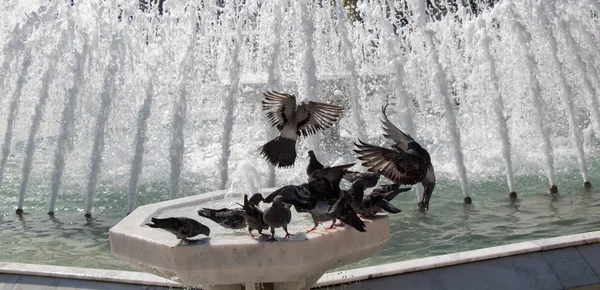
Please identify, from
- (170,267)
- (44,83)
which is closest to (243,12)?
(44,83)

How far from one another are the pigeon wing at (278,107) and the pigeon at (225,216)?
89 centimetres

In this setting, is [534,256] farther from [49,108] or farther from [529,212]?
[49,108]

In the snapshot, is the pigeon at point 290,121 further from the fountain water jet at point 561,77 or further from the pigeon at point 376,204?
the fountain water jet at point 561,77

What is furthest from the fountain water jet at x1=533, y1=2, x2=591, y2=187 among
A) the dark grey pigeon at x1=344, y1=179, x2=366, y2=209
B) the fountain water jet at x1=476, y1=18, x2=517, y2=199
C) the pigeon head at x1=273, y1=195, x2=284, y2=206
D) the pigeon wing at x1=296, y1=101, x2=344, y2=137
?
the pigeon head at x1=273, y1=195, x2=284, y2=206

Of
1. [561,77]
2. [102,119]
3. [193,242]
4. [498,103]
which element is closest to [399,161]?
[193,242]

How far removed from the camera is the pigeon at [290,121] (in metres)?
4.25

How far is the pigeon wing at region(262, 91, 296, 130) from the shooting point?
4.16 meters

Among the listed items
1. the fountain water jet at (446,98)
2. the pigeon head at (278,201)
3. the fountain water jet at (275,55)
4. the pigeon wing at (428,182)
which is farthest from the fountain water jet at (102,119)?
the pigeon head at (278,201)

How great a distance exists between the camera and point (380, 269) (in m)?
4.54

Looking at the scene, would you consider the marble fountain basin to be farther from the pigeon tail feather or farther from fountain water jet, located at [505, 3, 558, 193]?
fountain water jet, located at [505, 3, 558, 193]

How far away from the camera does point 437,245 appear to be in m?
5.89

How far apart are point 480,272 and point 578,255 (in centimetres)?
68

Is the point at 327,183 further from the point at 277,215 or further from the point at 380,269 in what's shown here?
the point at 380,269

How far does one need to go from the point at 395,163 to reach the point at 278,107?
0.81m
